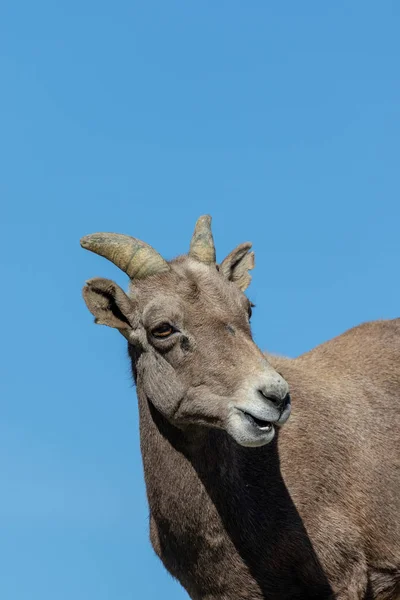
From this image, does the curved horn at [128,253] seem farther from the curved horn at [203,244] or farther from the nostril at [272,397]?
the nostril at [272,397]

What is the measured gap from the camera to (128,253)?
1386 centimetres

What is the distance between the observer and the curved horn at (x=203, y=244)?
14148 millimetres

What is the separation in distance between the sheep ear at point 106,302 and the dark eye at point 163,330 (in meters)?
0.66

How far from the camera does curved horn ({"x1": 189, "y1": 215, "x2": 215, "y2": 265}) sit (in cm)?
1415

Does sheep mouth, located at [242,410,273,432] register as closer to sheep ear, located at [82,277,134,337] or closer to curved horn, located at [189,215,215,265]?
sheep ear, located at [82,277,134,337]

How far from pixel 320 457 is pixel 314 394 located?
1056 mm

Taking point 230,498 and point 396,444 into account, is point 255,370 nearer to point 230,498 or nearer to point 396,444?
point 230,498

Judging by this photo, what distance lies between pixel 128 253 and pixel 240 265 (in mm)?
1885

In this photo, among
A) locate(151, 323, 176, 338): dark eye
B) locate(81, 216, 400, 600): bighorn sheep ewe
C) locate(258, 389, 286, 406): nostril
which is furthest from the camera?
locate(151, 323, 176, 338): dark eye

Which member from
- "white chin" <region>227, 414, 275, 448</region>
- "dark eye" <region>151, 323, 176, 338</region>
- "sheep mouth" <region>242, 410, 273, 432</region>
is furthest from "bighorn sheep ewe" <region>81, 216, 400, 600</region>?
"sheep mouth" <region>242, 410, 273, 432</region>

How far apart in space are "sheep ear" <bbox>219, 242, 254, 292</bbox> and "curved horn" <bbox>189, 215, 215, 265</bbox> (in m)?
0.45

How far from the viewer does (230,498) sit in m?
13.4

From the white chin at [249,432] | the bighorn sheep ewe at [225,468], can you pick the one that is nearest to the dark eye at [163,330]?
the bighorn sheep ewe at [225,468]

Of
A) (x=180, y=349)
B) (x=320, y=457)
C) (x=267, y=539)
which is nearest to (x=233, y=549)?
(x=267, y=539)
